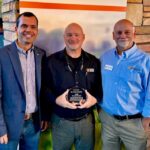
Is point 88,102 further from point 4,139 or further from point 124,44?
point 4,139

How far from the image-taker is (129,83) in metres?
2.11

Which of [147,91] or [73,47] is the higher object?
[73,47]

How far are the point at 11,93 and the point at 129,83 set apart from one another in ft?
2.93

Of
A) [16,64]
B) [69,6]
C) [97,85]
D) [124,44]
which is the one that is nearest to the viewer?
[16,64]

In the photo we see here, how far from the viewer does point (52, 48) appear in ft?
8.30

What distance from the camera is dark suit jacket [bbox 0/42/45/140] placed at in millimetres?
2002

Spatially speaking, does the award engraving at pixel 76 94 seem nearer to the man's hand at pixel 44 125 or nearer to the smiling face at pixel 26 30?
the man's hand at pixel 44 125

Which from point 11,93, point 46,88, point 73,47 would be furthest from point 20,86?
point 73,47

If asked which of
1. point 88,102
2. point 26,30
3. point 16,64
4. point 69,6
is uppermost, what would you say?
point 69,6

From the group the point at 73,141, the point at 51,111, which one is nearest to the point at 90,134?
the point at 73,141

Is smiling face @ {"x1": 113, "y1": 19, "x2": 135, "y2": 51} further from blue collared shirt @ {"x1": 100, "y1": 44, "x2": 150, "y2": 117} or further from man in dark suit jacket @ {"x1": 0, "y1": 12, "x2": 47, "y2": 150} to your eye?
man in dark suit jacket @ {"x1": 0, "y1": 12, "x2": 47, "y2": 150}

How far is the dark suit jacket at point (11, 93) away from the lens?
6.57ft

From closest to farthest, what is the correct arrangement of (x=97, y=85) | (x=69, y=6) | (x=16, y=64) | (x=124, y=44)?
(x=16, y=64), (x=124, y=44), (x=97, y=85), (x=69, y=6)

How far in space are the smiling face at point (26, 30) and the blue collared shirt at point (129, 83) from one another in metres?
0.67
